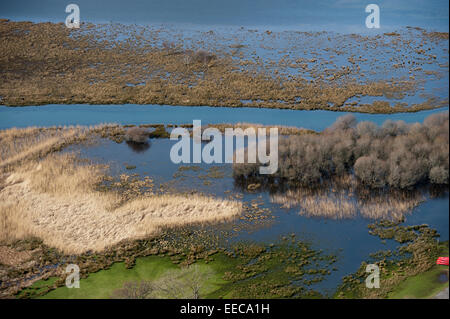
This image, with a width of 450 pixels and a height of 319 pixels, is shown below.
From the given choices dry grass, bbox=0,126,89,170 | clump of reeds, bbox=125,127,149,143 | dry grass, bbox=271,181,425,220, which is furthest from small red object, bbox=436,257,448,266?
dry grass, bbox=0,126,89,170

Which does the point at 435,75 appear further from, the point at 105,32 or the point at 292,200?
the point at 105,32

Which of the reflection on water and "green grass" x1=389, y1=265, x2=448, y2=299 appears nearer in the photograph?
"green grass" x1=389, y1=265, x2=448, y2=299

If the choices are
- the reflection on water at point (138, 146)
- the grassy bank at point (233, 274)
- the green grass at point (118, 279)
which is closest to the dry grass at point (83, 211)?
the green grass at point (118, 279)

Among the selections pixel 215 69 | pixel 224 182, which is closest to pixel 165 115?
pixel 215 69

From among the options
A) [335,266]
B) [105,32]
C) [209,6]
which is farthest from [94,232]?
[209,6]

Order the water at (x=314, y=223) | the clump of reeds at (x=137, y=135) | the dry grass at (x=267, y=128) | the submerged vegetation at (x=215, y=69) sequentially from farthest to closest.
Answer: the submerged vegetation at (x=215, y=69) < the dry grass at (x=267, y=128) < the clump of reeds at (x=137, y=135) < the water at (x=314, y=223)

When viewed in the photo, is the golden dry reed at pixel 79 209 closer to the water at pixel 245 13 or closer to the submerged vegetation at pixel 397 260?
the submerged vegetation at pixel 397 260

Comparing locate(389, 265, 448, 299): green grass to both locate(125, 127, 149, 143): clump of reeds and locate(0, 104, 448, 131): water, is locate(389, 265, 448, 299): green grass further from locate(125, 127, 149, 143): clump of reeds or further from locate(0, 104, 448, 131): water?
locate(125, 127, 149, 143): clump of reeds
